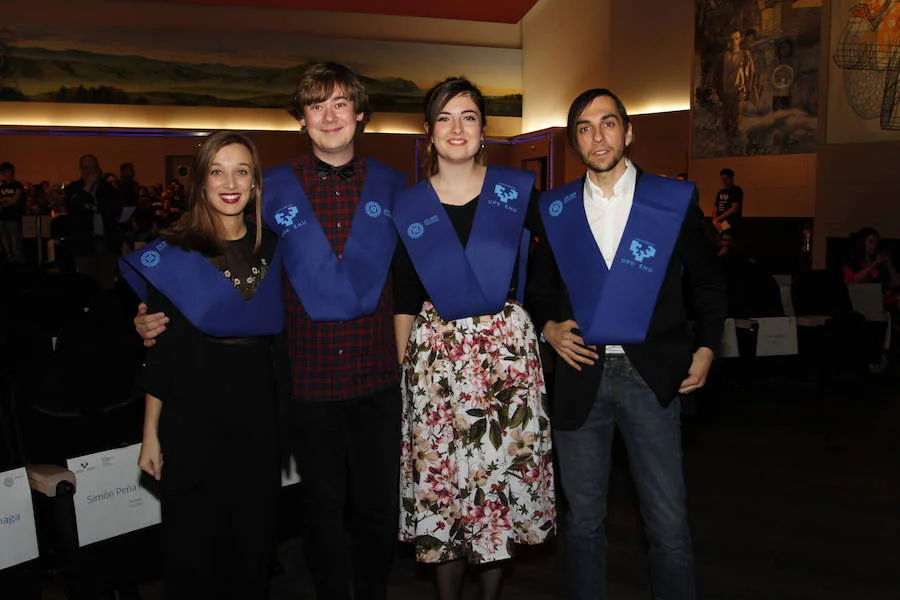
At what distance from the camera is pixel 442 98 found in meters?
2.07

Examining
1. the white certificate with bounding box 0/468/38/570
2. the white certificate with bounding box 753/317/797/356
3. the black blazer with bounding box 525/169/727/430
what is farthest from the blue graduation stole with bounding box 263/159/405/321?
the white certificate with bounding box 753/317/797/356

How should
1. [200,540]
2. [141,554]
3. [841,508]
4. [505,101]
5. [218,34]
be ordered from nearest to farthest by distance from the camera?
[200,540]
[141,554]
[841,508]
[218,34]
[505,101]

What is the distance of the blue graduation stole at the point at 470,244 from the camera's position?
2.09m

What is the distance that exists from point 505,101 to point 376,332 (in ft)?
44.2

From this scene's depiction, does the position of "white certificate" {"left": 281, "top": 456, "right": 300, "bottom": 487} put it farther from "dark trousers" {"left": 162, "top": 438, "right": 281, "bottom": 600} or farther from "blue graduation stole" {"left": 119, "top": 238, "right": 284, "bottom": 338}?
"blue graduation stole" {"left": 119, "top": 238, "right": 284, "bottom": 338}

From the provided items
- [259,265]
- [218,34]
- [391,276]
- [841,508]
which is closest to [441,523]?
[391,276]

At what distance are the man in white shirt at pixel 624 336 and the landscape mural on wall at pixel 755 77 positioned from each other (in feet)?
26.6

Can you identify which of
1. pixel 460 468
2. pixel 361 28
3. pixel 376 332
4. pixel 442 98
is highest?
pixel 361 28

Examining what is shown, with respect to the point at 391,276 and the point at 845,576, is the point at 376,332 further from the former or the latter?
the point at 845,576

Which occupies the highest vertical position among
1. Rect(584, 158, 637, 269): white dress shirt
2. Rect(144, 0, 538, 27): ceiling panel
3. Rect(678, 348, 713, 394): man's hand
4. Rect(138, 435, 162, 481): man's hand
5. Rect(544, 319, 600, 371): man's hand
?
Rect(144, 0, 538, 27): ceiling panel

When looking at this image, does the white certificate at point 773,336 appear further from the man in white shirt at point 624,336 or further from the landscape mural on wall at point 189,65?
the landscape mural on wall at point 189,65

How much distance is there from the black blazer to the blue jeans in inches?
1.3

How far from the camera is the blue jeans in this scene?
6.36 ft

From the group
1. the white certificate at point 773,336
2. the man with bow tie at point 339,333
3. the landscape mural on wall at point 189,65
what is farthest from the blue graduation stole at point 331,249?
the landscape mural on wall at point 189,65
